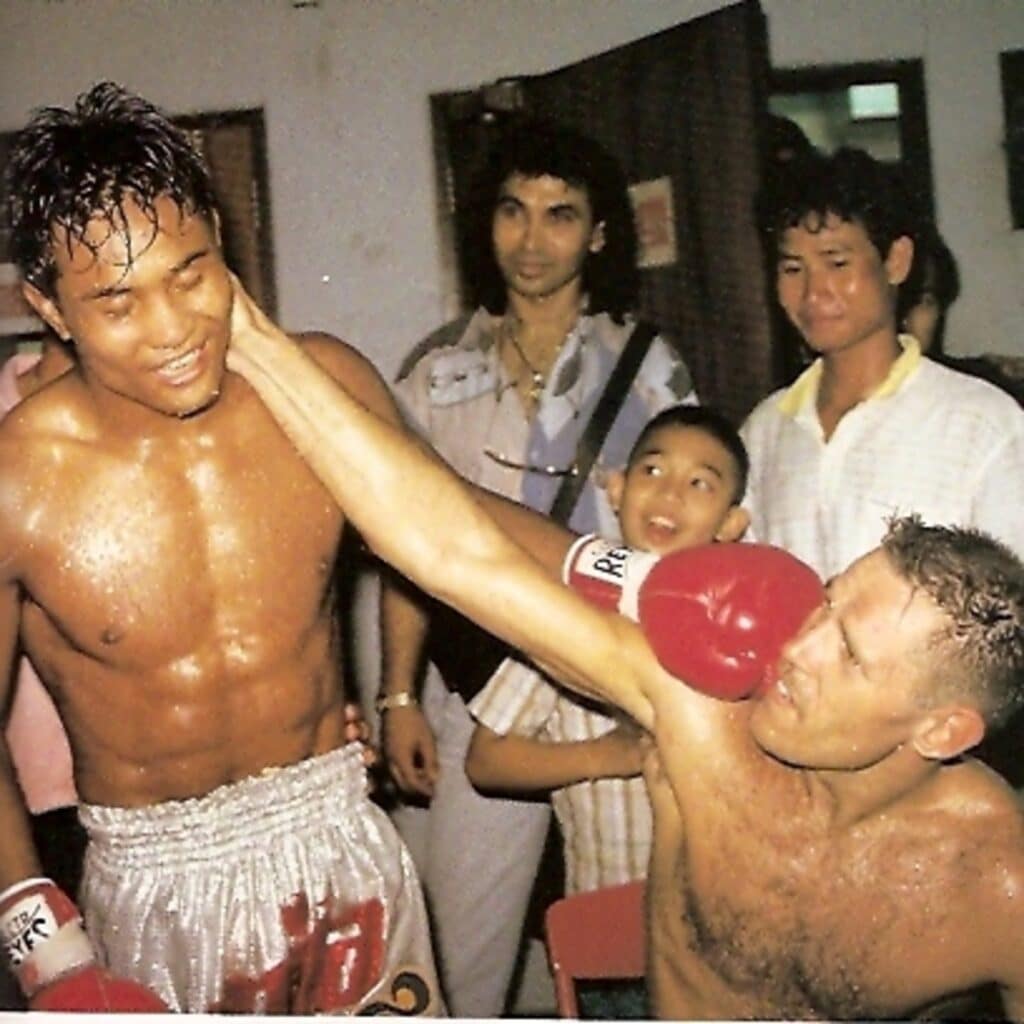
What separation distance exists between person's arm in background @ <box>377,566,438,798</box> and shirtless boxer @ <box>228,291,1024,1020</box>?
0.42 ft

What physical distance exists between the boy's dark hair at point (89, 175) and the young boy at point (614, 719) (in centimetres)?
53

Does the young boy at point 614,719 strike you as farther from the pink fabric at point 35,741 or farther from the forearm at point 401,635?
the pink fabric at point 35,741

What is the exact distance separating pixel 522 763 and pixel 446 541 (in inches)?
12.0

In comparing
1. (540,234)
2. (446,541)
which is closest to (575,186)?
(540,234)

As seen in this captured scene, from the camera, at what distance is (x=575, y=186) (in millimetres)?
1335

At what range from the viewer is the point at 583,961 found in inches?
51.0

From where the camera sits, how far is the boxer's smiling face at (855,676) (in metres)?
1.17

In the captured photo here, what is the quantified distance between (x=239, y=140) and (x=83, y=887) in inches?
31.8

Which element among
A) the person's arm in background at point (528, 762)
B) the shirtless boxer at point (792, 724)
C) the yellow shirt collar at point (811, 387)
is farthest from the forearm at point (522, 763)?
the yellow shirt collar at point (811, 387)

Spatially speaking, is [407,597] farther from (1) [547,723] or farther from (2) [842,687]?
(2) [842,687]

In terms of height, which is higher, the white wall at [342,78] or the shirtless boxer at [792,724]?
the white wall at [342,78]

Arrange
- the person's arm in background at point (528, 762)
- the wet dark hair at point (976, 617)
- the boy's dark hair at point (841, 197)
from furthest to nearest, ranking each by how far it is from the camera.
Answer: the person's arm in background at point (528, 762), the boy's dark hair at point (841, 197), the wet dark hair at point (976, 617)

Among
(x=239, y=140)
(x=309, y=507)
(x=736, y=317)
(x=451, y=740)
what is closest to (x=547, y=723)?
(x=451, y=740)

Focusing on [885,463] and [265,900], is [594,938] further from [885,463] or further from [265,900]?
[885,463]
